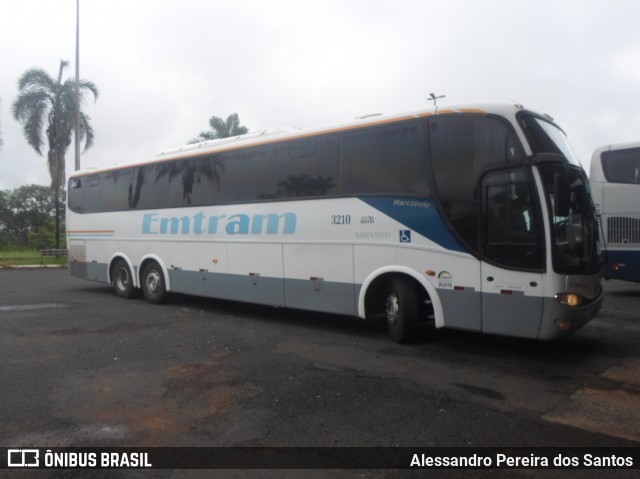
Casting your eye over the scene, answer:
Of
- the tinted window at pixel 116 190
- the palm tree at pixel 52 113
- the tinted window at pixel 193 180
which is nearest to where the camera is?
the tinted window at pixel 193 180

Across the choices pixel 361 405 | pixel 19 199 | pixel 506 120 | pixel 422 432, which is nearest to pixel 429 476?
pixel 422 432

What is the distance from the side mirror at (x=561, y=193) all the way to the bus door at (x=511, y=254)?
0.75 feet

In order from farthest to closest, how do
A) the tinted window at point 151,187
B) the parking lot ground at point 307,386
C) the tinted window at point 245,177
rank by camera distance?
the tinted window at point 151,187 < the tinted window at point 245,177 < the parking lot ground at point 307,386

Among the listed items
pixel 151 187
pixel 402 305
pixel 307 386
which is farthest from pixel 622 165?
pixel 151 187

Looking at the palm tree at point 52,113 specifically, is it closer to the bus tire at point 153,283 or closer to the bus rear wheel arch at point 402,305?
the bus tire at point 153,283

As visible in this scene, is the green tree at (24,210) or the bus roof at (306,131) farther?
the green tree at (24,210)

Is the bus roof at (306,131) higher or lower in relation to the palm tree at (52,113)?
lower

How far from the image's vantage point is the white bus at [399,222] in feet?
19.8

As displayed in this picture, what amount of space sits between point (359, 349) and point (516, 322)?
214 centimetres

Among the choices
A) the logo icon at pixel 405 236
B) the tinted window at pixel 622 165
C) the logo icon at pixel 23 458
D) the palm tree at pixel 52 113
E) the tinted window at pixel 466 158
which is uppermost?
the palm tree at pixel 52 113

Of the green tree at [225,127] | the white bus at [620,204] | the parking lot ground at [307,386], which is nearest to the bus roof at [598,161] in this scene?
the white bus at [620,204]

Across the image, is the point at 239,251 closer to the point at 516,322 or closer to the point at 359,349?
the point at 359,349

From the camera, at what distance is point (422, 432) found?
4199mm

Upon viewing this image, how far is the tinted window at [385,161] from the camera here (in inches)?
278
